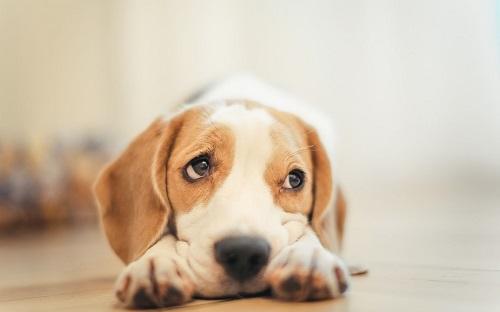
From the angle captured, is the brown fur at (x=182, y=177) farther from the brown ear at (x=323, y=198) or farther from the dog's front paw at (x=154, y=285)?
the dog's front paw at (x=154, y=285)

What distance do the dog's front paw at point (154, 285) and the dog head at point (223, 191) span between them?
0.06 meters

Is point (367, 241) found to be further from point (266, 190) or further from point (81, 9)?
point (81, 9)

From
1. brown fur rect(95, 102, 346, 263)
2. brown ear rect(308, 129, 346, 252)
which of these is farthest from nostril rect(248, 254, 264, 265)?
brown ear rect(308, 129, 346, 252)

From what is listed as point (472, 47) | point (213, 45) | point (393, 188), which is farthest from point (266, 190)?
point (213, 45)

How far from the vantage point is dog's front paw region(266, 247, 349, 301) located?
181 cm

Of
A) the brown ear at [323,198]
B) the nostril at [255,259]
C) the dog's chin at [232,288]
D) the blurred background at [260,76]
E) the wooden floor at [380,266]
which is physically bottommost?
the wooden floor at [380,266]

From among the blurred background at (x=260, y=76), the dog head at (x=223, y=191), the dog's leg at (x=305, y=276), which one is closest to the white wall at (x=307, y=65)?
the blurred background at (x=260, y=76)

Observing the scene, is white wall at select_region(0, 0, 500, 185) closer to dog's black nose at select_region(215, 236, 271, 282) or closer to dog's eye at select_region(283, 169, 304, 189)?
dog's eye at select_region(283, 169, 304, 189)

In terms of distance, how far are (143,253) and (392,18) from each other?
4.16 meters

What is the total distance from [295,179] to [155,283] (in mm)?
647

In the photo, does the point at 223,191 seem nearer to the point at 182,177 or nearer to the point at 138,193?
the point at 182,177

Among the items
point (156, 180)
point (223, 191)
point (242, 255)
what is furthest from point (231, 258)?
point (156, 180)

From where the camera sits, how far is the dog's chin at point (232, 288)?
6.13ft

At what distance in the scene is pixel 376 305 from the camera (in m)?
1.76
